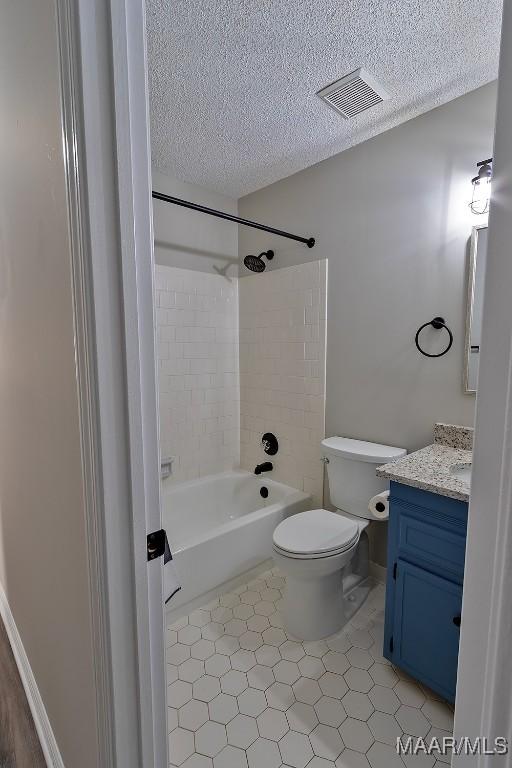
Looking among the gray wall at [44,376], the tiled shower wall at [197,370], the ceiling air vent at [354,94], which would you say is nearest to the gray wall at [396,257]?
the ceiling air vent at [354,94]

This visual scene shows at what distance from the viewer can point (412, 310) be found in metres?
1.91

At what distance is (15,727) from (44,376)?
4.35 feet

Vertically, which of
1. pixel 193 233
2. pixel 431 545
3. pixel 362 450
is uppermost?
pixel 193 233

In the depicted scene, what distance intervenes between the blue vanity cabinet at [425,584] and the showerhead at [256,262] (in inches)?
66.1

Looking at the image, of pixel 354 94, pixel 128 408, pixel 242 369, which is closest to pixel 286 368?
pixel 242 369

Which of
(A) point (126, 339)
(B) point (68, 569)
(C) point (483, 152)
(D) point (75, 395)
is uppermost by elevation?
(C) point (483, 152)

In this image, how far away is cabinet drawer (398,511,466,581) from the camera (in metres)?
1.26

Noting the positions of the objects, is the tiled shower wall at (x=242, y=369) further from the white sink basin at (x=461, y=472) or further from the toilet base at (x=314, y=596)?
the white sink basin at (x=461, y=472)

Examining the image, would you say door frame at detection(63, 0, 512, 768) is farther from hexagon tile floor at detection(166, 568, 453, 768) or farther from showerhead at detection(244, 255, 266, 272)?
showerhead at detection(244, 255, 266, 272)

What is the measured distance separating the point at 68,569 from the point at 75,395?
0.47 meters

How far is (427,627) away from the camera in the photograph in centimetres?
137

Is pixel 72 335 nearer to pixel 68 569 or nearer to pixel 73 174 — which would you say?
pixel 73 174

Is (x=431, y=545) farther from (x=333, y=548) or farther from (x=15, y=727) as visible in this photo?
(x=15, y=727)

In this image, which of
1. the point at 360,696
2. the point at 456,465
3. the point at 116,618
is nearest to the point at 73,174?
the point at 116,618
